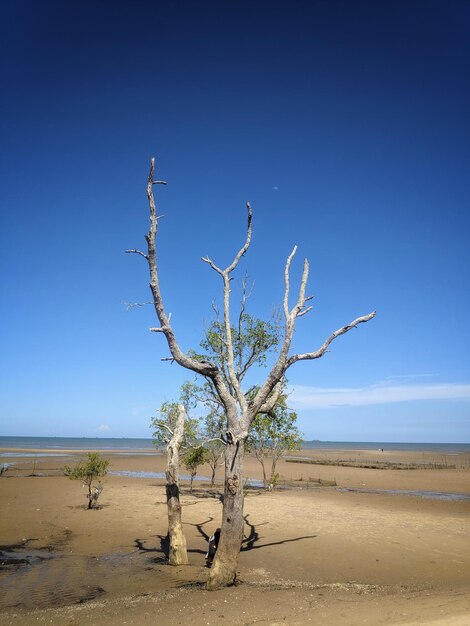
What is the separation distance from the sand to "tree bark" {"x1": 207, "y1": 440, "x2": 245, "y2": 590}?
0.29 meters

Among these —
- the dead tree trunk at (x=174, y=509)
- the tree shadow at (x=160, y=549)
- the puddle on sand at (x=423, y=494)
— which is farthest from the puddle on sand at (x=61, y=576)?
the puddle on sand at (x=423, y=494)

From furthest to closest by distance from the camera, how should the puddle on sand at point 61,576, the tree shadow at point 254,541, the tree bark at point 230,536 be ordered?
the tree shadow at point 254,541 < the puddle on sand at point 61,576 < the tree bark at point 230,536

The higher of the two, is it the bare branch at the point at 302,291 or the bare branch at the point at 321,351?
the bare branch at the point at 302,291

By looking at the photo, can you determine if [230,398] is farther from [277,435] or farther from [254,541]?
[277,435]

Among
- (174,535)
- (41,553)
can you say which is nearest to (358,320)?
(174,535)

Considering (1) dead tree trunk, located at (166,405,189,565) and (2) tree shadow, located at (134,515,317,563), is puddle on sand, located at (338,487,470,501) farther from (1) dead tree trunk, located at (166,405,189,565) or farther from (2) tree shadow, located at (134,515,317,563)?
(1) dead tree trunk, located at (166,405,189,565)

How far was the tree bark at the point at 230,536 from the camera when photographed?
371 inches

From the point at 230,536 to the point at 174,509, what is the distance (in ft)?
11.8

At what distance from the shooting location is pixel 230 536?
9477 millimetres

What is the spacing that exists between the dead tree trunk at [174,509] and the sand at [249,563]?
0.42 m

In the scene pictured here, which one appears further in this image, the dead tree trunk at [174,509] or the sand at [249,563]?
the dead tree trunk at [174,509]

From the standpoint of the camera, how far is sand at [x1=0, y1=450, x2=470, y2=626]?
8016mm

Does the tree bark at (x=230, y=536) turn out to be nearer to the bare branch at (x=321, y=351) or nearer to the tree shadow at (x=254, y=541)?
the bare branch at (x=321, y=351)

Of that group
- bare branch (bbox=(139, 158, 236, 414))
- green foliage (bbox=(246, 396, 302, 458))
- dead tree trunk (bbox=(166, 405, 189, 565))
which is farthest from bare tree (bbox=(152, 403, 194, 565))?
green foliage (bbox=(246, 396, 302, 458))
